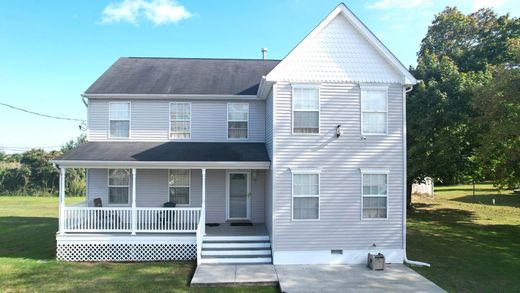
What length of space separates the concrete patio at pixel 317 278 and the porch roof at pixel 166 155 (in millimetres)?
3383

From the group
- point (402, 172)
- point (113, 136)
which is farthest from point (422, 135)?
point (113, 136)

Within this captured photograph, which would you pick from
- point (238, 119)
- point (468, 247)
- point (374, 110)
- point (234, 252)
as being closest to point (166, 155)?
point (238, 119)

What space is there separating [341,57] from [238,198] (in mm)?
6782

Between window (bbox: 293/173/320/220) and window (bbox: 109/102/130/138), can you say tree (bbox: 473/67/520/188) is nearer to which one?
window (bbox: 293/173/320/220)

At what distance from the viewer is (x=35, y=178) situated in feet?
118

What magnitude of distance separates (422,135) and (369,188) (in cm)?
937

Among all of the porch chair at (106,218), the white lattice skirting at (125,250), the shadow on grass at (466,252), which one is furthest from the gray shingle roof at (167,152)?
the shadow on grass at (466,252)

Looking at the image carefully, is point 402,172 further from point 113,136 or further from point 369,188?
point 113,136

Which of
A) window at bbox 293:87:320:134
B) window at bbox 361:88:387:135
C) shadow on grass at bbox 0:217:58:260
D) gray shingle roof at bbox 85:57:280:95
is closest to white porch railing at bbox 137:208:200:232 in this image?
shadow on grass at bbox 0:217:58:260

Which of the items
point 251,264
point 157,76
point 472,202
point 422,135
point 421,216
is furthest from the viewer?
point 472,202

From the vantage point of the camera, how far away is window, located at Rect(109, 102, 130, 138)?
13680mm

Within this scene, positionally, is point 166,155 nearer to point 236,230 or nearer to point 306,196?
point 236,230

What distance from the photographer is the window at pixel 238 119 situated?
13.9 m

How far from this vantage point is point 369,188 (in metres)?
11.1
